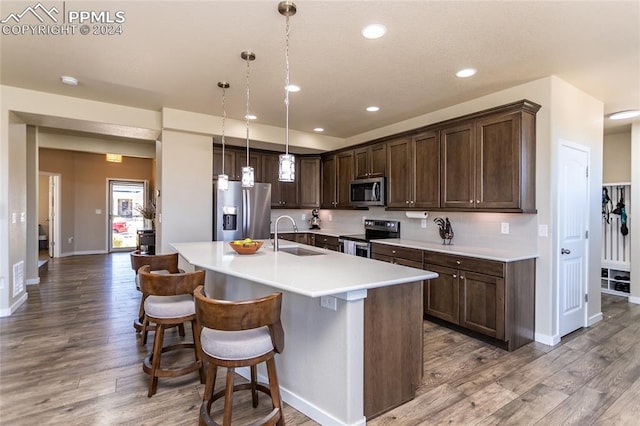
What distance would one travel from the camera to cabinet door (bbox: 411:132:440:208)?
3.97m

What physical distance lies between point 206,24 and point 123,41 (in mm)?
788

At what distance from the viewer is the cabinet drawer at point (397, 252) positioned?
12.7 ft

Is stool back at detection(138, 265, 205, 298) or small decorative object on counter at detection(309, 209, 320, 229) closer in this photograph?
stool back at detection(138, 265, 205, 298)

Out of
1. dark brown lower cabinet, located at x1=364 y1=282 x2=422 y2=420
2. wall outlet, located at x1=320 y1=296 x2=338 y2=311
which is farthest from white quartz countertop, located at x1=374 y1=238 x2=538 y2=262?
wall outlet, located at x1=320 y1=296 x2=338 y2=311

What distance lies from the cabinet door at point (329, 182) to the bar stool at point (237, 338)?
163 inches

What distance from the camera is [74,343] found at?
124 inches

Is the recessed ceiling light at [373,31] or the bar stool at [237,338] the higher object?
the recessed ceiling light at [373,31]

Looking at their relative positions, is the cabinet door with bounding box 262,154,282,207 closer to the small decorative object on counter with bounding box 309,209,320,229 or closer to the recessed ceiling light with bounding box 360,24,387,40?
the small decorative object on counter with bounding box 309,209,320,229

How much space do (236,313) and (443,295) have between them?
2.68m

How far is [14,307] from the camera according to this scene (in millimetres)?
4066

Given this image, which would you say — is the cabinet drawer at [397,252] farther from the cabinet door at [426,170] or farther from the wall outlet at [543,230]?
the wall outlet at [543,230]

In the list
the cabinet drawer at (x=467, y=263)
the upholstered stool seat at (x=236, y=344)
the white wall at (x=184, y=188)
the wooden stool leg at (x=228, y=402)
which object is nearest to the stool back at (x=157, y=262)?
the white wall at (x=184, y=188)

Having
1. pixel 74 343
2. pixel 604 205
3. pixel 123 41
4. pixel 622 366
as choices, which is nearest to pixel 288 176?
pixel 123 41

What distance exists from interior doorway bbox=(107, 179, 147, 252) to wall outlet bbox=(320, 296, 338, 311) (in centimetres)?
900
